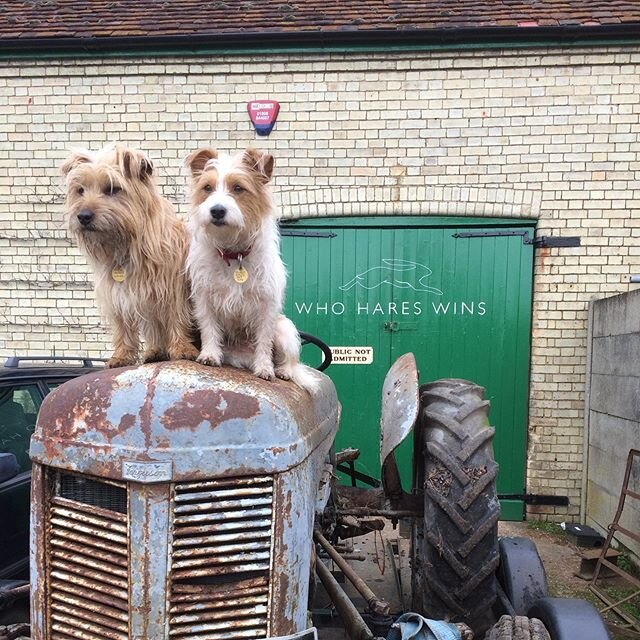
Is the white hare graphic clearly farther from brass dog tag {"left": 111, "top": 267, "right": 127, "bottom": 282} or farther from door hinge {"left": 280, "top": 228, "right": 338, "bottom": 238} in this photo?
brass dog tag {"left": 111, "top": 267, "right": 127, "bottom": 282}

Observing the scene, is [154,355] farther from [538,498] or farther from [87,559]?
[538,498]

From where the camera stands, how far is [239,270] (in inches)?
78.4

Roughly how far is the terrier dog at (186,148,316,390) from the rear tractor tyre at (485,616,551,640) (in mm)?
1140

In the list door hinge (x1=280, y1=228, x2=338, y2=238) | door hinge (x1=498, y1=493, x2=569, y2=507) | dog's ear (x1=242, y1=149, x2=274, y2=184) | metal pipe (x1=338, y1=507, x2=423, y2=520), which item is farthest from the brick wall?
dog's ear (x1=242, y1=149, x2=274, y2=184)

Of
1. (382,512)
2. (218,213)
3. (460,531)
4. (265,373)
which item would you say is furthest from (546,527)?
(218,213)

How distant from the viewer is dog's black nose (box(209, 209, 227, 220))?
179cm

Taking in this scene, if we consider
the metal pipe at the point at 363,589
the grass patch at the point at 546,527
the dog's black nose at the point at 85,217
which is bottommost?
the grass patch at the point at 546,527

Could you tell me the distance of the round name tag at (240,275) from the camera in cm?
199

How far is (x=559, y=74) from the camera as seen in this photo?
521cm

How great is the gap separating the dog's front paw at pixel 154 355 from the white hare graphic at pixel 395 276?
3.57 metres

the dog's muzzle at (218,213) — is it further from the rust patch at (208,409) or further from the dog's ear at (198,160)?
the rust patch at (208,409)

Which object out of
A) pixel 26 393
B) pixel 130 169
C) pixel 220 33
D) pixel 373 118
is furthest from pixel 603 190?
pixel 26 393

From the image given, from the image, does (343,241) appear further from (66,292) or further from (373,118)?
(66,292)

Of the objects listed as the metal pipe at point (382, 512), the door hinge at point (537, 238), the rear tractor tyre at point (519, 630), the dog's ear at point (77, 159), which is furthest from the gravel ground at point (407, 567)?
the door hinge at point (537, 238)
